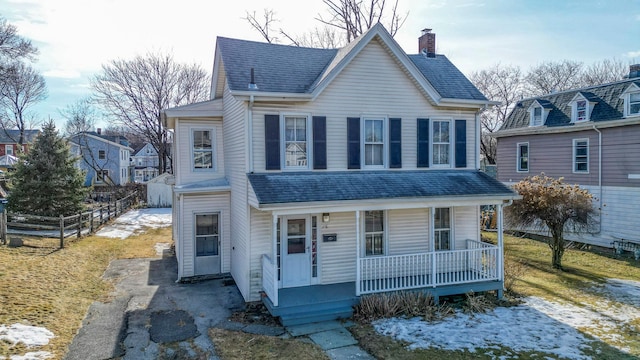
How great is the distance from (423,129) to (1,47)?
25.4 metres

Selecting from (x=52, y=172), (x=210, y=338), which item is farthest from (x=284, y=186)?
(x=52, y=172)

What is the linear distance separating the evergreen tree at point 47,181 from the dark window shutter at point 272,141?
1331cm

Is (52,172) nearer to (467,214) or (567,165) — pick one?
→ (467,214)

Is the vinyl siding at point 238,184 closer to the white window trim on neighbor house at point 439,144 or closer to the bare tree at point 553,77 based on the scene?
the white window trim on neighbor house at point 439,144

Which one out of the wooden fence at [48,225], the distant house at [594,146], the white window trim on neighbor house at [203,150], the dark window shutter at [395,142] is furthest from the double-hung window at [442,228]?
the wooden fence at [48,225]

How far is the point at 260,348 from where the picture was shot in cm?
804

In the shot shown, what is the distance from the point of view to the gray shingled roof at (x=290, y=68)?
11289 mm

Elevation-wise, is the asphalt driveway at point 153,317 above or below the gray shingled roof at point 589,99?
below

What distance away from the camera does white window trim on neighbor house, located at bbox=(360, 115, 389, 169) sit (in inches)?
462

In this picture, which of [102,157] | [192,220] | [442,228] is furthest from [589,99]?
[102,157]

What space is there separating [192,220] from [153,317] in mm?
3757

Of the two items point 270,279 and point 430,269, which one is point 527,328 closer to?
point 430,269

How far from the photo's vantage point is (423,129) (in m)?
12.3

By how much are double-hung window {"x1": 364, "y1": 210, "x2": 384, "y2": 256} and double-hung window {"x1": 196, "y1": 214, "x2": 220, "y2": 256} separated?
16.3 ft
